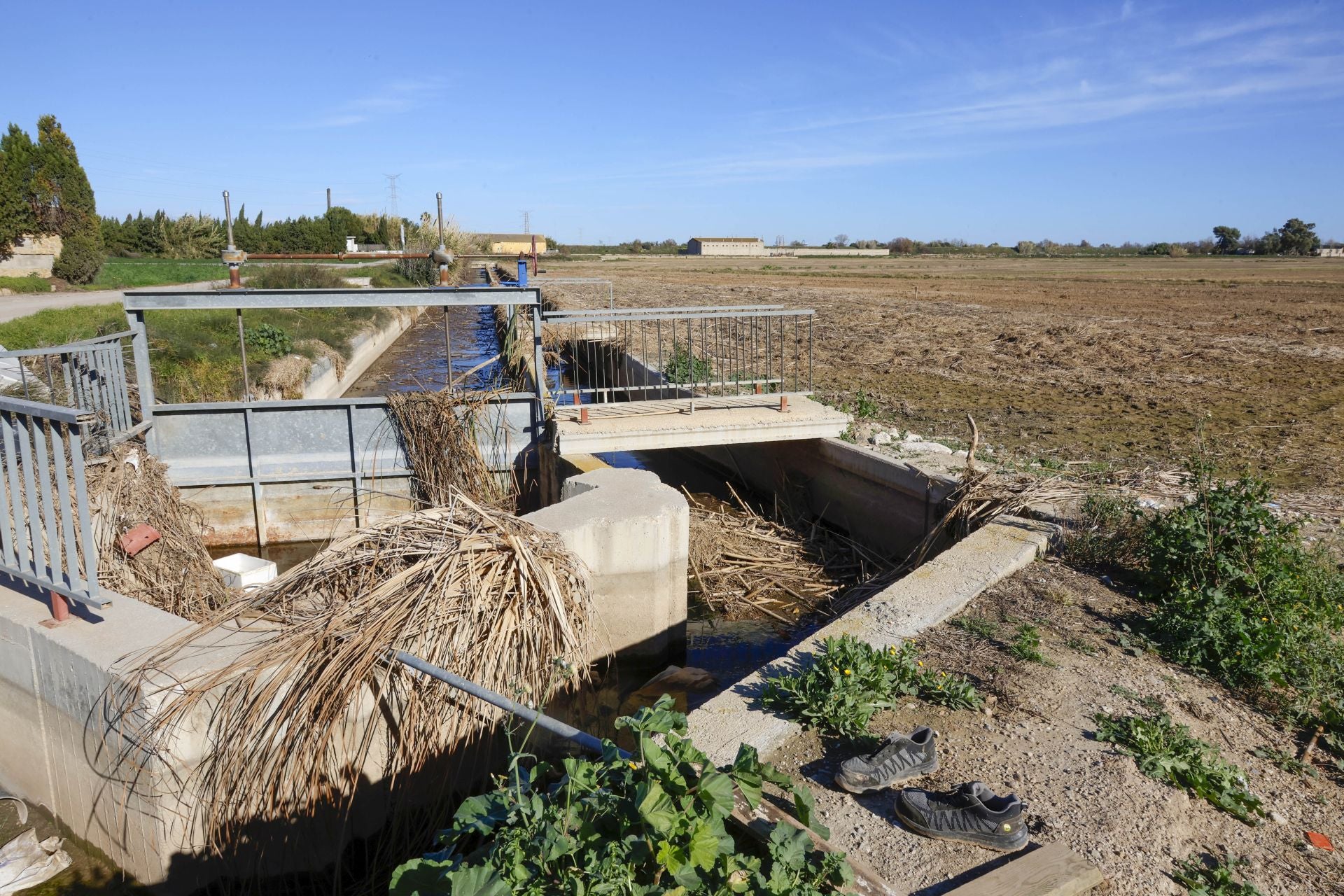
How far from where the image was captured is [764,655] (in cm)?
798

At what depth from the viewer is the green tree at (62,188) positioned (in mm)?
42625

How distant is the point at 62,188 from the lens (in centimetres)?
4353

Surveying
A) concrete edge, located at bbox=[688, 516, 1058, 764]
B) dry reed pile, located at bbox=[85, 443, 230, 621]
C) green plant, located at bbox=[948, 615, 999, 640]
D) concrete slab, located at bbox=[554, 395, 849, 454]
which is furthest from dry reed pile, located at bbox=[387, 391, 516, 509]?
green plant, located at bbox=[948, 615, 999, 640]

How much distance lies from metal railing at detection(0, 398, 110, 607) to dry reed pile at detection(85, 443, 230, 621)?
1905mm

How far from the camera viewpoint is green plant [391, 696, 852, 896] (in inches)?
107

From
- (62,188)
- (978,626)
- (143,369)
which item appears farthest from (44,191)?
(978,626)

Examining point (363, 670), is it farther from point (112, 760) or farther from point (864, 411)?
point (864, 411)

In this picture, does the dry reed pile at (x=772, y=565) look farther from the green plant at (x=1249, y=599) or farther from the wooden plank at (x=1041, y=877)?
the wooden plank at (x=1041, y=877)

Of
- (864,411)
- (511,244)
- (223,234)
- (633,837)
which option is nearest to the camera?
(633,837)

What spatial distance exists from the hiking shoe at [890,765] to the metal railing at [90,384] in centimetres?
746

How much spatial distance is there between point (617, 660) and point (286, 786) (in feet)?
10.2

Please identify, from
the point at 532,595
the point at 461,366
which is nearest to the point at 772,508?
the point at 532,595

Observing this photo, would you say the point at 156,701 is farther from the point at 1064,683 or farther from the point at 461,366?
the point at 461,366

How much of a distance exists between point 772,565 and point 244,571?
5412 mm
